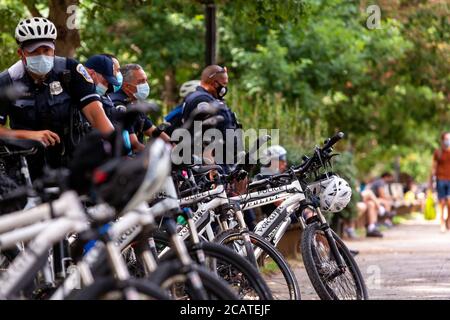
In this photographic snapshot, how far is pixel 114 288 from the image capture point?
502 centimetres

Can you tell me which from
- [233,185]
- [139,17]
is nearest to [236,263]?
[233,185]

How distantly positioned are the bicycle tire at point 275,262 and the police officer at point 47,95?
1.05 meters

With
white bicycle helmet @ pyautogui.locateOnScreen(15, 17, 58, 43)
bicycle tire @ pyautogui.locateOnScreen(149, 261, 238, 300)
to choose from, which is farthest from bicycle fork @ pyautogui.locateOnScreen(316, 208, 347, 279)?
bicycle tire @ pyautogui.locateOnScreen(149, 261, 238, 300)

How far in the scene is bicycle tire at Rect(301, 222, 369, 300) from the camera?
849cm

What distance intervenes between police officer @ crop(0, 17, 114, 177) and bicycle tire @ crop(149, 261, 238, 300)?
2.61 m

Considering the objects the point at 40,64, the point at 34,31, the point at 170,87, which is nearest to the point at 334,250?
the point at 40,64

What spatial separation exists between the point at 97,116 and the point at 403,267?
6.99 metres

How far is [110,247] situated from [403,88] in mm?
25743

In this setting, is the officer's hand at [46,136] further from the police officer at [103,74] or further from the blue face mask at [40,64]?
the police officer at [103,74]

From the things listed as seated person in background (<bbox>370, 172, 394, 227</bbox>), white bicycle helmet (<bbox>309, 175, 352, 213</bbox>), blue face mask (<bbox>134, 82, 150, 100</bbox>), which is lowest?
seated person in background (<bbox>370, 172, 394, 227</bbox>)

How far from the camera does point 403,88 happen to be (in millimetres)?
30344
